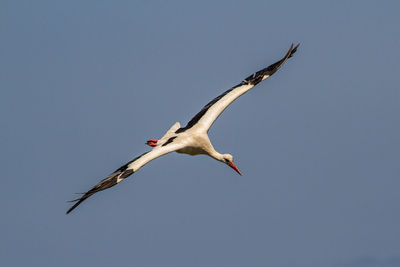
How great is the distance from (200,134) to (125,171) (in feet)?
11.8

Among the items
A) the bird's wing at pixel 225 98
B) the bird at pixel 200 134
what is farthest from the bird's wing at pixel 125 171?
the bird's wing at pixel 225 98

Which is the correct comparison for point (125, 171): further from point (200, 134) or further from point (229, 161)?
point (229, 161)

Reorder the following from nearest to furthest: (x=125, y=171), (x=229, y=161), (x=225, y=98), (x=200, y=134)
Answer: (x=125, y=171), (x=200, y=134), (x=229, y=161), (x=225, y=98)

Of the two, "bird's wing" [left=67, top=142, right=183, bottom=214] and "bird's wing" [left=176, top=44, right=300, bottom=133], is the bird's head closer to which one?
"bird's wing" [left=176, top=44, right=300, bottom=133]

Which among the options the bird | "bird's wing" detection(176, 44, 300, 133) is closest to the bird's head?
the bird

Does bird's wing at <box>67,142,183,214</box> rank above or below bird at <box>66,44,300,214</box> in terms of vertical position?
below

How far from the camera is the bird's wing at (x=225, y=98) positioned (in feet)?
68.2

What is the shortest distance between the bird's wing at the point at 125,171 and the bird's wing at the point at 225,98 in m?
2.41

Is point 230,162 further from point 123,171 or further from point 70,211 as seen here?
point 70,211

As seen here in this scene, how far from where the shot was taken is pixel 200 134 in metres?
20.2

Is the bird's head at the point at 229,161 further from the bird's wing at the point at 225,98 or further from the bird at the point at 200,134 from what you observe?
the bird's wing at the point at 225,98

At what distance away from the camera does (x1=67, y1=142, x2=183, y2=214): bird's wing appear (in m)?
16.5

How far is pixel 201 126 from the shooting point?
20.5 meters

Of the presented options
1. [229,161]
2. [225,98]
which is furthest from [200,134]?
[225,98]
